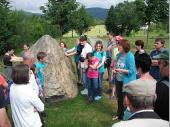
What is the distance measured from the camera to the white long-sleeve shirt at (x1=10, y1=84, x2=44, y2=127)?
18.9 ft

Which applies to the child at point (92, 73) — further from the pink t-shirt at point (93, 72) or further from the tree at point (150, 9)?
the tree at point (150, 9)

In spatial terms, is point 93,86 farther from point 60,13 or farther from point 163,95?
point 60,13

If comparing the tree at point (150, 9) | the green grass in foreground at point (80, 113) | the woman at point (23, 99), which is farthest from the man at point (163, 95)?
the tree at point (150, 9)

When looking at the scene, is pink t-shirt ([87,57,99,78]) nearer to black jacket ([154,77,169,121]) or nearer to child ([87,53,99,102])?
child ([87,53,99,102])

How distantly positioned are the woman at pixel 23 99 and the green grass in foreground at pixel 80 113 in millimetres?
3672

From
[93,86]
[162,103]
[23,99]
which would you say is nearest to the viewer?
[162,103]

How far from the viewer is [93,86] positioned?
37.4 feet

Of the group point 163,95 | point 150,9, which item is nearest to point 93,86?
point 163,95

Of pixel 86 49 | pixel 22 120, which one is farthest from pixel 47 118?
pixel 22 120

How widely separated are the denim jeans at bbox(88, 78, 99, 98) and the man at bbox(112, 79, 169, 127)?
7.28 m

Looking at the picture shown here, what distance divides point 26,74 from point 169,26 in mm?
3148

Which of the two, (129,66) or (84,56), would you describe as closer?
(129,66)

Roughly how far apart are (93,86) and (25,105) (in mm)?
5719

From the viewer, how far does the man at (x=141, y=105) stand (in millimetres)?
3553
